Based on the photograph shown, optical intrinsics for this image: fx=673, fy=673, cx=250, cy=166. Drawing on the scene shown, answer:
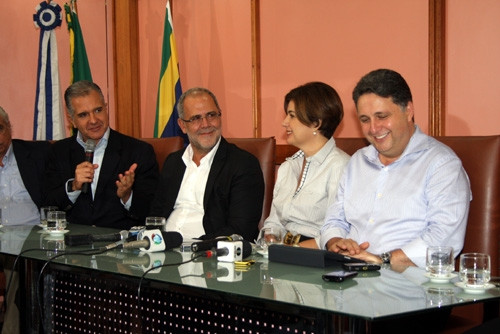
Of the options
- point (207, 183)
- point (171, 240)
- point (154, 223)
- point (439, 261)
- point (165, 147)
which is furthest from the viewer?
point (165, 147)

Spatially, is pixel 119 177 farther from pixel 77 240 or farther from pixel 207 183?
pixel 77 240

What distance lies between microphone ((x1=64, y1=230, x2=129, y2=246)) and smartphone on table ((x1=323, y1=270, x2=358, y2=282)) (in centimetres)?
106

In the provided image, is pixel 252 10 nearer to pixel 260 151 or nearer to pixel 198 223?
pixel 260 151

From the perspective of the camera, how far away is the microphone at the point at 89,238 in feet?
8.54

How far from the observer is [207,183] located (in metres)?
3.29

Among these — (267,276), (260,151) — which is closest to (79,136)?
(260,151)

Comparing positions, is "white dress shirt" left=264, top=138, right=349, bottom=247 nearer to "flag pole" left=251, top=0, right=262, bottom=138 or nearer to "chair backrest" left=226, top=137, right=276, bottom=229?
"chair backrest" left=226, top=137, right=276, bottom=229

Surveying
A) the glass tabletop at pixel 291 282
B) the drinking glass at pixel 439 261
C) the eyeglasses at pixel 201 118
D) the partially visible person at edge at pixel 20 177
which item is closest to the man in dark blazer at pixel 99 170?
the partially visible person at edge at pixel 20 177

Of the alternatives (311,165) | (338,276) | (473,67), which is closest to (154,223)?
(311,165)

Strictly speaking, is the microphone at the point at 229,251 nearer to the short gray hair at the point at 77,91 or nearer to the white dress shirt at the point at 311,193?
the white dress shirt at the point at 311,193

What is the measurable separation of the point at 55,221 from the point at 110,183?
73 centimetres

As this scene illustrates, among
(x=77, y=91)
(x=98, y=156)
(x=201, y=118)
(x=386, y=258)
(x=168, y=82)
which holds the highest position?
(x=168, y=82)

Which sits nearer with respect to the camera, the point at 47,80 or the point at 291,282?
the point at 291,282

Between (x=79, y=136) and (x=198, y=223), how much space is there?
39.6 inches
